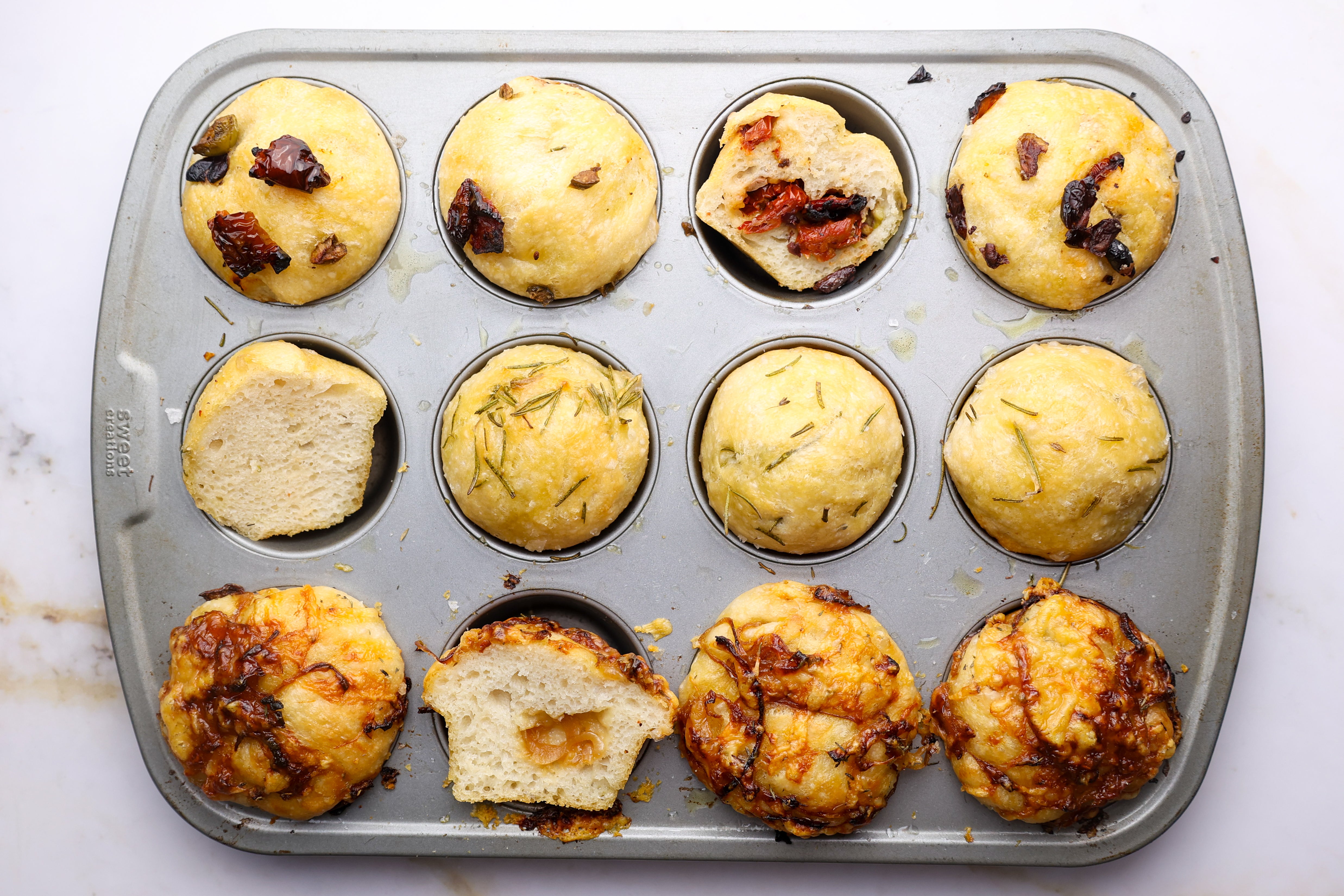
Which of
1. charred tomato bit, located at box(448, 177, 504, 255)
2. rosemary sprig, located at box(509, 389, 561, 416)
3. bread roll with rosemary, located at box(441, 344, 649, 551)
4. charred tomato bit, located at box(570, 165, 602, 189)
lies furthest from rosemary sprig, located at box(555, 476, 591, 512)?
charred tomato bit, located at box(570, 165, 602, 189)

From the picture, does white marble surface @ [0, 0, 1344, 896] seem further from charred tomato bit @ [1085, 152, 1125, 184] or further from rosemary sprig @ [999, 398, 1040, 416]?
rosemary sprig @ [999, 398, 1040, 416]

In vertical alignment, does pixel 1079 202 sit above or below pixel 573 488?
above

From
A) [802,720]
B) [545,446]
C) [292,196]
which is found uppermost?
[292,196]

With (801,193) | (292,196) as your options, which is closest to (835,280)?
(801,193)

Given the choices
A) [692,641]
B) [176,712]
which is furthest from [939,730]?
[176,712]

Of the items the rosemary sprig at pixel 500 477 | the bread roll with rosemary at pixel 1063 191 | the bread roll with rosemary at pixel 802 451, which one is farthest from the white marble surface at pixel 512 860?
→ the rosemary sprig at pixel 500 477

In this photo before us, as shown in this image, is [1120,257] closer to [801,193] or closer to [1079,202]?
[1079,202]

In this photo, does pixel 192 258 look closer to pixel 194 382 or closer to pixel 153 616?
pixel 194 382
